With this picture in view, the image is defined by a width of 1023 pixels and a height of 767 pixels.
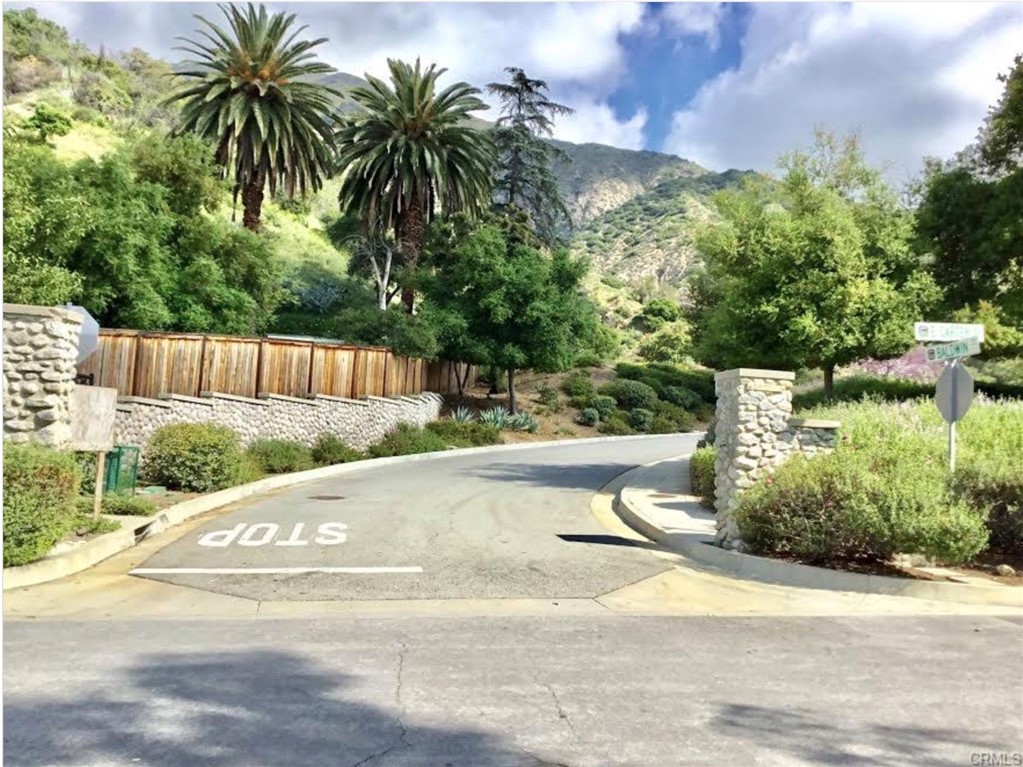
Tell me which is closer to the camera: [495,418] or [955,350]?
[955,350]

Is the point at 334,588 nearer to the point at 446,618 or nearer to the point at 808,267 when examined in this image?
the point at 446,618

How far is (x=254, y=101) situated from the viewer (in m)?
29.5

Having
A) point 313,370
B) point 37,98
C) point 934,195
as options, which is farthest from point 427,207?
point 37,98

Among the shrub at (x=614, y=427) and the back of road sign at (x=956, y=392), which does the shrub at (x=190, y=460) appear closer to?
the back of road sign at (x=956, y=392)

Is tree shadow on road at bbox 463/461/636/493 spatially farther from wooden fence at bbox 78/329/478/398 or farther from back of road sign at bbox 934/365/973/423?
back of road sign at bbox 934/365/973/423

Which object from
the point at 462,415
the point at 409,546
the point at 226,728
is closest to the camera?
the point at 226,728

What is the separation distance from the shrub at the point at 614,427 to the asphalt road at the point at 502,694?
30.5m

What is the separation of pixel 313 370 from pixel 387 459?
11.2ft

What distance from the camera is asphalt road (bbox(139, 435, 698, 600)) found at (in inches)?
355

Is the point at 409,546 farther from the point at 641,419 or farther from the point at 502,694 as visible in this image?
the point at 641,419

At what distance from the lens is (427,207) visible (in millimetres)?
36656

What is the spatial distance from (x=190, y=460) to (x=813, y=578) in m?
11.7

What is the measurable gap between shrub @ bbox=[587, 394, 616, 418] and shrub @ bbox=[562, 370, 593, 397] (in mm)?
941

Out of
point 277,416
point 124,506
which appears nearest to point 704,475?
point 124,506
